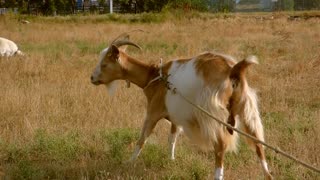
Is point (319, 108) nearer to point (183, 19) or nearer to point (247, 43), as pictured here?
point (247, 43)

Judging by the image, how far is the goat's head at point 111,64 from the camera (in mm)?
5777

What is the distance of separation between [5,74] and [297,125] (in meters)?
6.70

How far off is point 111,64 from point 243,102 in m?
1.84

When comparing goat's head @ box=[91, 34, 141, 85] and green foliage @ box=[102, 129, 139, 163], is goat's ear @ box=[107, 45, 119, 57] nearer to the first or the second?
goat's head @ box=[91, 34, 141, 85]

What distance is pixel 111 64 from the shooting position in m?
5.84

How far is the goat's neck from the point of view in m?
5.79

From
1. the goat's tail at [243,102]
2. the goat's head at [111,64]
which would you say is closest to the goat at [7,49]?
the goat's head at [111,64]

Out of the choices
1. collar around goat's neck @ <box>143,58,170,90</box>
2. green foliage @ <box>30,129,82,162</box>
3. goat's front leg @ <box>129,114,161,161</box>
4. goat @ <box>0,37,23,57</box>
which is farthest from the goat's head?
goat @ <box>0,37,23,57</box>

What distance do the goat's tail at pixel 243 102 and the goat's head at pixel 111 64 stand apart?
5.25 feet

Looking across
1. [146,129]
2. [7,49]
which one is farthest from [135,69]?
[7,49]

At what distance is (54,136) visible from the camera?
6371 millimetres

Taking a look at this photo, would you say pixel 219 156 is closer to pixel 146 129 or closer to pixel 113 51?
pixel 146 129

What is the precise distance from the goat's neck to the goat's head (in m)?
0.06

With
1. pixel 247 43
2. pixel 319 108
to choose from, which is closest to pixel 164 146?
pixel 319 108
